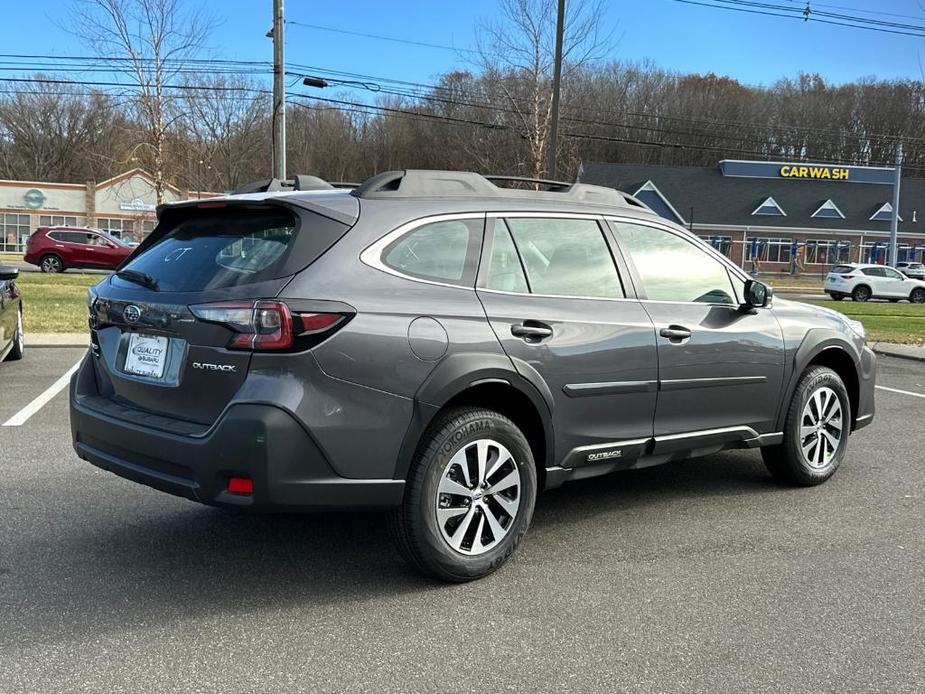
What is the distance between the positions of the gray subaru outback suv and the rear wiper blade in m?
0.01

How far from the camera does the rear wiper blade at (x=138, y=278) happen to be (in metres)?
3.72

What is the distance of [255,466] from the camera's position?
3172 mm

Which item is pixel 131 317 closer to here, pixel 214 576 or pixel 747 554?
pixel 214 576

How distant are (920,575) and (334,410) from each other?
9.36ft

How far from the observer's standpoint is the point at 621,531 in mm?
4414

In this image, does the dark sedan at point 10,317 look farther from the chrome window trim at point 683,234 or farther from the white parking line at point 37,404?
the chrome window trim at point 683,234

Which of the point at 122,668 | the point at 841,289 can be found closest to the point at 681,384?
the point at 122,668

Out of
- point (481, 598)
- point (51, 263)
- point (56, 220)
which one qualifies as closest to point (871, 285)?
point (51, 263)

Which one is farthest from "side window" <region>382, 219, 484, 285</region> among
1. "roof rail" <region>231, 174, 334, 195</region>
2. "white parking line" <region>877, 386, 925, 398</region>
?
"white parking line" <region>877, 386, 925, 398</region>

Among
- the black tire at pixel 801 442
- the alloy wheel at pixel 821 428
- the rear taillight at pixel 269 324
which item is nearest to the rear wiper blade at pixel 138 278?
the rear taillight at pixel 269 324

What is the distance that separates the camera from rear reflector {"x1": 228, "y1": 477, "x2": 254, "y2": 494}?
3207 mm

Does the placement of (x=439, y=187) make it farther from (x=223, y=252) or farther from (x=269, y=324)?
(x=269, y=324)

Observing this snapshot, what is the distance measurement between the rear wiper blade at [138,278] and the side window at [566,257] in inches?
66.2

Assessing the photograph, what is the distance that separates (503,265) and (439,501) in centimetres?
116
